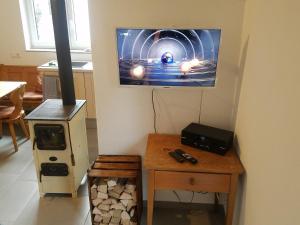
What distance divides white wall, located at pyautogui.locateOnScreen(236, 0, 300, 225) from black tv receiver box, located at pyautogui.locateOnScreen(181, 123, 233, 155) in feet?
0.35

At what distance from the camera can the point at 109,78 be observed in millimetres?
2162

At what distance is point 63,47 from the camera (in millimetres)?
2346

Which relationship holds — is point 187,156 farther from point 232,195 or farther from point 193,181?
point 232,195

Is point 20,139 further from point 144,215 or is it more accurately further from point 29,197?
point 144,215

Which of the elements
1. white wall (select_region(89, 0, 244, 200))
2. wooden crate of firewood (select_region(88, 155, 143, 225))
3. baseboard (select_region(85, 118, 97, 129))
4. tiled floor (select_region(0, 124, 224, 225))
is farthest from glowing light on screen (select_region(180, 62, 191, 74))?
baseboard (select_region(85, 118, 97, 129))

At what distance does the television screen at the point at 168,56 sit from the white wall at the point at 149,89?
132 millimetres

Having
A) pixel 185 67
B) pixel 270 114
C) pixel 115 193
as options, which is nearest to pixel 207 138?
pixel 185 67

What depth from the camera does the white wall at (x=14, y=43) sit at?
437 cm

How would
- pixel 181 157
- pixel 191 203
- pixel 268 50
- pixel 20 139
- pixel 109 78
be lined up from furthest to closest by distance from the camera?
1. pixel 20 139
2. pixel 191 203
3. pixel 109 78
4. pixel 181 157
5. pixel 268 50

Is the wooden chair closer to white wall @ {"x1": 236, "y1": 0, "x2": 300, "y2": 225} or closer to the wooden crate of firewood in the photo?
the wooden crate of firewood

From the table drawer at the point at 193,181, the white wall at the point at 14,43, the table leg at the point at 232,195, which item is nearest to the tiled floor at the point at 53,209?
the table leg at the point at 232,195

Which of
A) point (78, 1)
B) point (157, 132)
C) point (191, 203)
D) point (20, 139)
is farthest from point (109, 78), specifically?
point (78, 1)

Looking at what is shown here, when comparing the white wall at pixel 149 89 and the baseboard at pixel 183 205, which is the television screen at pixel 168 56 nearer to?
the white wall at pixel 149 89

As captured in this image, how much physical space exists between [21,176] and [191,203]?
1.77 m
